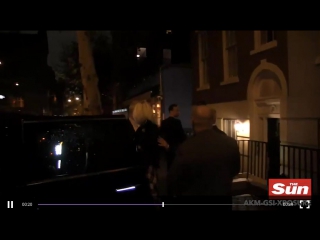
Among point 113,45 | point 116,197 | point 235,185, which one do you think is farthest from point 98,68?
point 116,197

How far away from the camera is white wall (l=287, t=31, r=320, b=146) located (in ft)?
17.4

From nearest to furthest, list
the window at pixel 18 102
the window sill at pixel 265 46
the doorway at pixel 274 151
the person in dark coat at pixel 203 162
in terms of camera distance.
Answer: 1. the person in dark coat at pixel 203 162
2. the doorway at pixel 274 151
3. the window sill at pixel 265 46
4. the window at pixel 18 102

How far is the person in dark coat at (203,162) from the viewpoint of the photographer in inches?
120

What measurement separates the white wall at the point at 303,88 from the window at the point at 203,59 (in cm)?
244

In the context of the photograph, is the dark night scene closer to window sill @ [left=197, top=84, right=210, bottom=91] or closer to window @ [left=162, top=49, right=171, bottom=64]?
window sill @ [left=197, top=84, right=210, bottom=91]

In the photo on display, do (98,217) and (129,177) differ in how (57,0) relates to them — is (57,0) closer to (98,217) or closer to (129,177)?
(129,177)

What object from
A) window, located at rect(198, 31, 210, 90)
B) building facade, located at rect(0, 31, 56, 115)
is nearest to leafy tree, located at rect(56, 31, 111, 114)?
building facade, located at rect(0, 31, 56, 115)

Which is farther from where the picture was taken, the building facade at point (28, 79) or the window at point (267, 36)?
the building facade at point (28, 79)

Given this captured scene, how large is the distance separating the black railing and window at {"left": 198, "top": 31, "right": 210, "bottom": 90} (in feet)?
7.24

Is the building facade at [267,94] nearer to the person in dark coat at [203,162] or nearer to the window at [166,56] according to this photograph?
the person in dark coat at [203,162]

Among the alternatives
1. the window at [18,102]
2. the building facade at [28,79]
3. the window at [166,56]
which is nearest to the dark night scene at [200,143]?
the window at [166,56]

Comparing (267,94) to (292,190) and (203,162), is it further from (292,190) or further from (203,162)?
(203,162)

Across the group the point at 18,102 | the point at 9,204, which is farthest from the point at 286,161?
the point at 18,102

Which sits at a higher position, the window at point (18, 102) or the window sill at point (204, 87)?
the window at point (18, 102)
